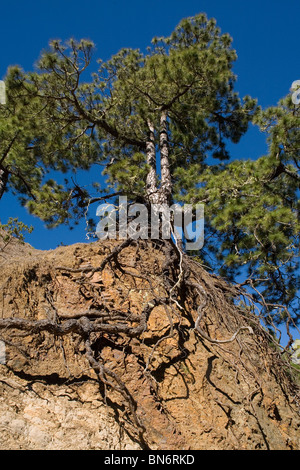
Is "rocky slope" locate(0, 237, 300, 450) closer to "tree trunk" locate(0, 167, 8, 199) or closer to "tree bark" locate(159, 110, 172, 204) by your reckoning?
"tree bark" locate(159, 110, 172, 204)

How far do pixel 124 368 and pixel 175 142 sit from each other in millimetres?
6082

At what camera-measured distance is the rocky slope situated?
235cm

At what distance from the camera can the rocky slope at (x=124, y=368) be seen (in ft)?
7.72

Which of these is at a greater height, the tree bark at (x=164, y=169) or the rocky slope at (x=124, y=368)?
the tree bark at (x=164, y=169)

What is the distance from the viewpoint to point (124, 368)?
286 cm

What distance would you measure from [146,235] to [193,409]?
7.73ft

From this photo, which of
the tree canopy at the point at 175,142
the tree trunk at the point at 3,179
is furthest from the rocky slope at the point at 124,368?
the tree trunk at the point at 3,179

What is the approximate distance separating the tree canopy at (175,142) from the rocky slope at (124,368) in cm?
96

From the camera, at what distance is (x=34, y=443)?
2.07m

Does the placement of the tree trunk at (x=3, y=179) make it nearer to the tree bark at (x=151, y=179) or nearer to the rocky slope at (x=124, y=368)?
the tree bark at (x=151, y=179)

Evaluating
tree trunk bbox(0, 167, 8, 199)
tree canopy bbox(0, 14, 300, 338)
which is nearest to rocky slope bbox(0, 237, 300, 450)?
tree canopy bbox(0, 14, 300, 338)

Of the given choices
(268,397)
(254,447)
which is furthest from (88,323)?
(268,397)

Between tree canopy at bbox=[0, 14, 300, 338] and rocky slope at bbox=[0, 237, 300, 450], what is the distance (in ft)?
3.14

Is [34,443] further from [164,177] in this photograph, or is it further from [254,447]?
[164,177]
